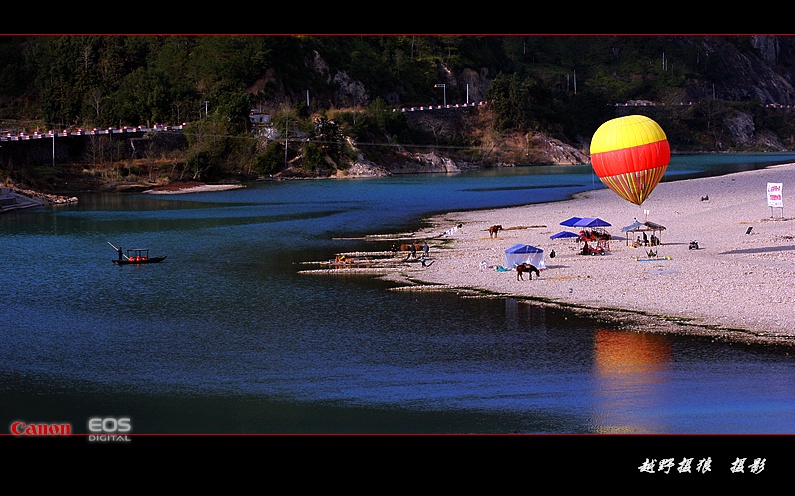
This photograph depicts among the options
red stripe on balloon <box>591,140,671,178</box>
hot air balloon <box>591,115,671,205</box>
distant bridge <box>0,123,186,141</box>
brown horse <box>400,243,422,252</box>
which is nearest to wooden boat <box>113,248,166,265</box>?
brown horse <box>400,243,422,252</box>

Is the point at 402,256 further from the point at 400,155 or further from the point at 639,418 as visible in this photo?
the point at 400,155

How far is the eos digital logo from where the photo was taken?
68.5 feet

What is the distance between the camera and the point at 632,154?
41.2 m

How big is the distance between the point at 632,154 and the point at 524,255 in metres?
6.34

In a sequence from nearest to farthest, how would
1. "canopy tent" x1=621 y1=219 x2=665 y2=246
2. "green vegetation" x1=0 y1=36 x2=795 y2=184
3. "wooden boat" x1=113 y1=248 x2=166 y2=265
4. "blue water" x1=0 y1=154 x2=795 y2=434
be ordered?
"blue water" x1=0 y1=154 x2=795 y2=434 < "canopy tent" x1=621 y1=219 x2=665 y2=246 < "wooden boat" x1=113 y1=248 x2=166 y2=265 < "green vegetation" x1=0 y1=36 x2=795 y2=184

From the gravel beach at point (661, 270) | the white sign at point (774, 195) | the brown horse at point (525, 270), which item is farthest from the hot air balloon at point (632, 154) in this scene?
the white sign at point (774, 195)

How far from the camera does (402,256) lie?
48.5 metres

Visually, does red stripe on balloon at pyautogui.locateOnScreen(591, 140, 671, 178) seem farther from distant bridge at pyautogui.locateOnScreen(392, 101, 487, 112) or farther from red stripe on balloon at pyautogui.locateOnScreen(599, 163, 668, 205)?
distant bridge at pyautogui.locateOnScreen(392, 101, 487, 112)

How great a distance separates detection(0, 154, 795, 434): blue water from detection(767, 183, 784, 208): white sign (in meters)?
24.1

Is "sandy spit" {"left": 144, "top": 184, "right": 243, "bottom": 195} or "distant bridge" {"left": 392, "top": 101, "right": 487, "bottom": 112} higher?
"distant bridge" {"left": 392, "top": 101, "right": 487, "bottom": 112}

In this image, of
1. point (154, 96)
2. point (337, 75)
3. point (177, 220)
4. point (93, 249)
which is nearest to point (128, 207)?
point (177, 220)

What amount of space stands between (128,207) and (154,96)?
173 ft

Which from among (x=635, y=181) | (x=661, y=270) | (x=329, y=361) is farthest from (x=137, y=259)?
(x=661, y=270)
